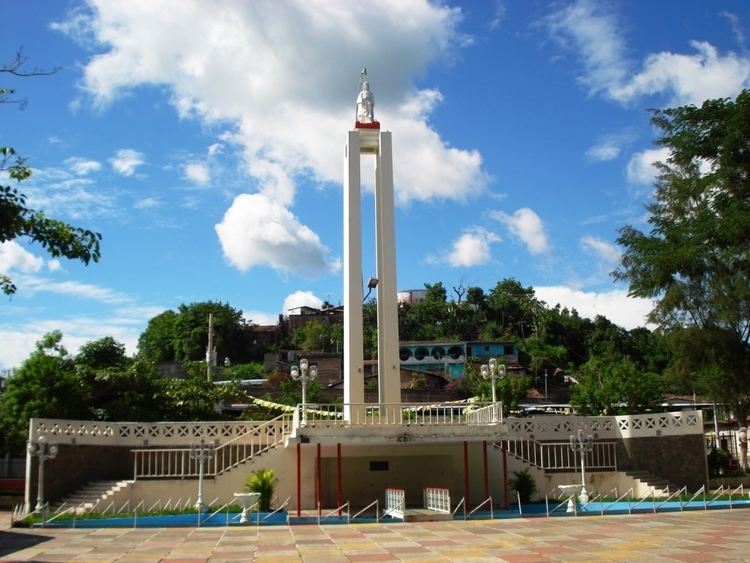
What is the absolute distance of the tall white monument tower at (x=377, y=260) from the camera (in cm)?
2427

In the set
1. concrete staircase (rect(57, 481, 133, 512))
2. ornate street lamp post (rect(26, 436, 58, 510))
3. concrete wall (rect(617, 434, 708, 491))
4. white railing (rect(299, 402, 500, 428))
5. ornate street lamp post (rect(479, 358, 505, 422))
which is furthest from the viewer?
concrete wall (rect(617, 434, 708, 491))

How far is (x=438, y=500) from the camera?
20.1m

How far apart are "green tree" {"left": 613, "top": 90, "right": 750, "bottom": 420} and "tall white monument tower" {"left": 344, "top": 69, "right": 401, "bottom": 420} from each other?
10.6 meters

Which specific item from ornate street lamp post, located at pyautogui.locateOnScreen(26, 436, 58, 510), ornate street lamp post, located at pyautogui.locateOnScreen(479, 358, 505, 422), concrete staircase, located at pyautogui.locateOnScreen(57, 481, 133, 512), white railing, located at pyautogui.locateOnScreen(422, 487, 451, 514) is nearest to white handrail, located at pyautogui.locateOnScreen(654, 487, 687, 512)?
ornate street lamp post, located at pyautogui.locateOnScreen(479, 358, 505, 422)

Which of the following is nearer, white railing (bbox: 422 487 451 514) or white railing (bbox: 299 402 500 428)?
white railing (bbox: 422 487 451 514)

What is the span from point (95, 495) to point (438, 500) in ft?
31.8

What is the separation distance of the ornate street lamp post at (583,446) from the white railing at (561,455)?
63 centimetres

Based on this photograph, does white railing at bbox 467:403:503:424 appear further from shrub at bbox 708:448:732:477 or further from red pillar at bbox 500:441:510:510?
shrub at bbox 708:448:732:477

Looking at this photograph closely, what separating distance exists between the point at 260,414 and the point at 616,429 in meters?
13.7

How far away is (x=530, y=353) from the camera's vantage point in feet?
228

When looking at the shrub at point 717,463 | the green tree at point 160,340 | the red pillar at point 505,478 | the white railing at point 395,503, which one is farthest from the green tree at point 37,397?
the green tree at point 160,340

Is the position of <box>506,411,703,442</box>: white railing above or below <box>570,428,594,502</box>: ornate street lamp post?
above

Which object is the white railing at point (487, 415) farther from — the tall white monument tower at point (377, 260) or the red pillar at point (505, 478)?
the tall white monument tower at point (377, 260)

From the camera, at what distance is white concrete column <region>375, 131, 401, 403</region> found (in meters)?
24.4
